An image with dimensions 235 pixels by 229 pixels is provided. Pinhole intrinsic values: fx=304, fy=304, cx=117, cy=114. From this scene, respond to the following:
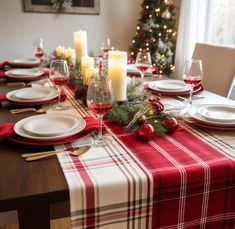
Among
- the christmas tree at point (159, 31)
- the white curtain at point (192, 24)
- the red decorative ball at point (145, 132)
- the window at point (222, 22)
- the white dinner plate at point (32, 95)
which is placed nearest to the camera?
the red decorative ball at point (145, 132)

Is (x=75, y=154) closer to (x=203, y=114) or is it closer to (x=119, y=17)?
(x=203, y=114)

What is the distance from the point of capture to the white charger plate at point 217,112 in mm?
1049

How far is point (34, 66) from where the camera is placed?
2.25 m

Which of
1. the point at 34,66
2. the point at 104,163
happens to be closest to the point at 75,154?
the point at 104,163

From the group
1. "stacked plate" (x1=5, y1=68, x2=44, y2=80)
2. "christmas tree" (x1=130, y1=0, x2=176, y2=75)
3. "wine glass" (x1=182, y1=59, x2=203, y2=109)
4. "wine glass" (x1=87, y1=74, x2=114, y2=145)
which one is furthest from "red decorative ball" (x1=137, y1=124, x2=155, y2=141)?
"christmas tree" (x1=130, y1=0, x2=176, y2=75)

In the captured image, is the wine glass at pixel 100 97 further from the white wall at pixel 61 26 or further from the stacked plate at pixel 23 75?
the white wall at pixel 61 26

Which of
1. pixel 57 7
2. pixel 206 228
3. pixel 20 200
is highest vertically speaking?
pixel 57 7

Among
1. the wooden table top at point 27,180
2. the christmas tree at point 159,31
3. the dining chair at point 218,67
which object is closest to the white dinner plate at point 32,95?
the wooden table top at point 27,180

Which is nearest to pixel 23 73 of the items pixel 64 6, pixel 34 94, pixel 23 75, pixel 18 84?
pixel 23 75

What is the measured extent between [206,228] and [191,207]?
0.09 metres

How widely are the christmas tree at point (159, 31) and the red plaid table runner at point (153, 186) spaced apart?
9.41ft

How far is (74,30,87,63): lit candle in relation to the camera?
194 cm

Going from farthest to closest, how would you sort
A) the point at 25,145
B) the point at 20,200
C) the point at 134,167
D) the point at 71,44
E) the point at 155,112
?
the point at 71,44 < the point at 155,112 < the point at 25,145 < the point at 134,167 < the point at 20,200

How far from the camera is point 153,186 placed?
27.9 inches
